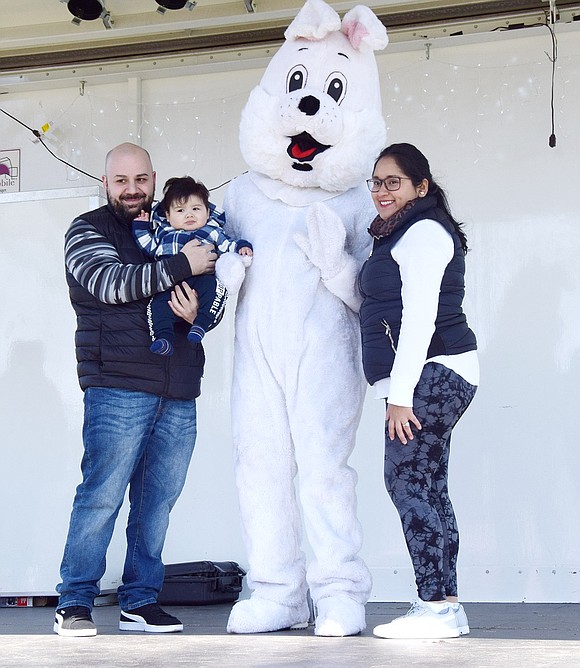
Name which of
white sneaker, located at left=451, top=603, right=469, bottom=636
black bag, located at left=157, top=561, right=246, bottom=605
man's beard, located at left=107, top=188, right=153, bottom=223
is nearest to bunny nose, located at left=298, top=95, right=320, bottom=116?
man's beard, located at left=107, top=188, right=153, bottom=223

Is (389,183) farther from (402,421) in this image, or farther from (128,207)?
(128,207)

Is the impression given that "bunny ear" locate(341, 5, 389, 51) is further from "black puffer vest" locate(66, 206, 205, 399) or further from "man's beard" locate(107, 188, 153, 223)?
"black puffer vest" locate(66, 206, 205, 399)

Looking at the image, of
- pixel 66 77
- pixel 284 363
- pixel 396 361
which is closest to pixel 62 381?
pixel 66 77

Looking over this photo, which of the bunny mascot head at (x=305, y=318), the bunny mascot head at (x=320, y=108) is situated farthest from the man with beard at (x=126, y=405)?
the bunny mascot head at (x=320, y=108)

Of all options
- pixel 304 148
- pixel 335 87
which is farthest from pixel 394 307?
pixel 335 87

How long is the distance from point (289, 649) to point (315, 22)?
187cm

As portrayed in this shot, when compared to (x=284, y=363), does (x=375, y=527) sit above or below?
below

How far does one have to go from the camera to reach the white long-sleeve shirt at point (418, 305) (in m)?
2.85

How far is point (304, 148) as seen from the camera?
322 centimetres

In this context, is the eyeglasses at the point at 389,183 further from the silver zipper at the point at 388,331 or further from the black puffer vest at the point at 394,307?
the silver zipper at the point at 388,331

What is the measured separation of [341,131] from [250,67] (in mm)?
A: 1854

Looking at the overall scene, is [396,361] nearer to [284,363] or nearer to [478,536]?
[284,363]

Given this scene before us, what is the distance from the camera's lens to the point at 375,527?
15.1ft

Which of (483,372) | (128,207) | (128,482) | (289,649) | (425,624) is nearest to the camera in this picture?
(289,649)
